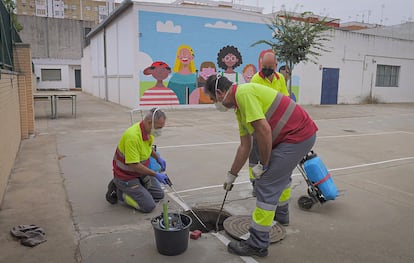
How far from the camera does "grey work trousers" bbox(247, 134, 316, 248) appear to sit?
308 cm

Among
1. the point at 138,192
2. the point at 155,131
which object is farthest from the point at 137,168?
the point at 155,131

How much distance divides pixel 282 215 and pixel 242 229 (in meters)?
0.50

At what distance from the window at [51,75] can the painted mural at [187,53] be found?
2311 cm

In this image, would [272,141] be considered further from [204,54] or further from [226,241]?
[204,54]

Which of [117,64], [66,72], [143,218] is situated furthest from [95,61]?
[143,218]

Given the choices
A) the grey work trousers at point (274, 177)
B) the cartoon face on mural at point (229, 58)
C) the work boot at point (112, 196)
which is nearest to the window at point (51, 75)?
the cartoon face on mural at point (229, 58)

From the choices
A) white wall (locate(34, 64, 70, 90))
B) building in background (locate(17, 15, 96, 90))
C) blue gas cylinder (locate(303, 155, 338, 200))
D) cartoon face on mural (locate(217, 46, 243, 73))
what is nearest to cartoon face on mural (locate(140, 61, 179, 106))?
cartoon face on mural (locate(217, 46, 243, 73))

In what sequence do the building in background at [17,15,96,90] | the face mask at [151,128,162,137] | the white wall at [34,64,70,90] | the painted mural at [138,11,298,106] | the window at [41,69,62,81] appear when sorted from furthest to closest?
the building in background at [17,15,96,90] < the window at [41,69,62,81] < the white wall at [34,64,70,90] < the painted mural at [138,11,298,106] < the face mask at [151,128,162,137]

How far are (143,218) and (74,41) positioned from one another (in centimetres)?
4444

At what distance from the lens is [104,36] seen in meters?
22.9

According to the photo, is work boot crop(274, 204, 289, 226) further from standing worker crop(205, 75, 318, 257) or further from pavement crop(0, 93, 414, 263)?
standing worker crop(205, 75, 318, 257)

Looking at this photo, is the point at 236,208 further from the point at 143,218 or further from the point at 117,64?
the point at 117,64

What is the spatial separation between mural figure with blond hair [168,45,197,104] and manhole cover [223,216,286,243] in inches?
548

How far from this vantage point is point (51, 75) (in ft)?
117
